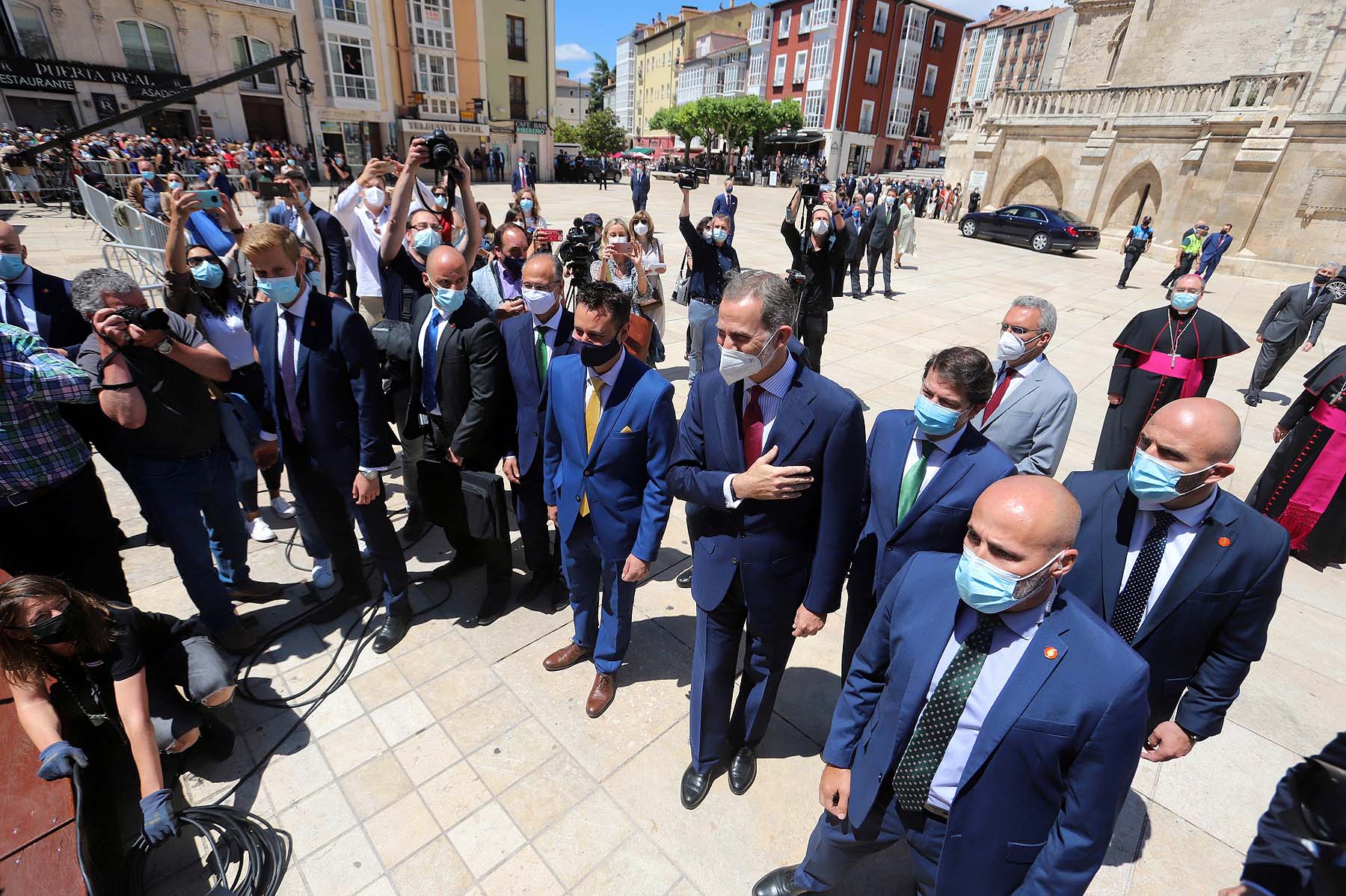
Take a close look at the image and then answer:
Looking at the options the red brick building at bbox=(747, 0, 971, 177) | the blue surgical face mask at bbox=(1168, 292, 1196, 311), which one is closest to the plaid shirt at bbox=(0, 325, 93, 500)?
the blue surgical face mask at bbox=(1168, 292, 1196, 311)

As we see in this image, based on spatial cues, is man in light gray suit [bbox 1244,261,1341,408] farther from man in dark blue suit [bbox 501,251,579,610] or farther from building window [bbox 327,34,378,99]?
building window [bbox 327,34,378,99]

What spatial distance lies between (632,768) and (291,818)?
1.50 m

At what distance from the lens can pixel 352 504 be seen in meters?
3.65

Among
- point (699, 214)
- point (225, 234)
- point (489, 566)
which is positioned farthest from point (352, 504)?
point (699, 214)

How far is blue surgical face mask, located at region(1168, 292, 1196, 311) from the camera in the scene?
457 centimetres

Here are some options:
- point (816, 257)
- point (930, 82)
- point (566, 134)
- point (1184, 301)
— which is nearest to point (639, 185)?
point (816, 257)

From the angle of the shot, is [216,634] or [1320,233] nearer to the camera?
[216,634]

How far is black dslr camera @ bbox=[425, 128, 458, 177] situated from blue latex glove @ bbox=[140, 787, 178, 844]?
3.87 metres

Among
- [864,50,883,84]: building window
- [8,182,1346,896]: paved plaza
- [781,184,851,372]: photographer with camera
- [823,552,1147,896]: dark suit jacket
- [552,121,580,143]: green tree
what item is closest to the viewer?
[823,552,1147,896]: dark suit jacket

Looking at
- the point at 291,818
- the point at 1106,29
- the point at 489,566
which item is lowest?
the point at 291,818

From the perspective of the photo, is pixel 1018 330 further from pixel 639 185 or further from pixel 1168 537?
pixel 639 185

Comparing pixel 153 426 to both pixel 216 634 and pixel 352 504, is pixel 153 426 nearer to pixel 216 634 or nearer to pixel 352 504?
pixel 352 504

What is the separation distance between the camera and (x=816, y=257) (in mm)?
6859

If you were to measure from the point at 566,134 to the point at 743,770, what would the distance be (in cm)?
6216
